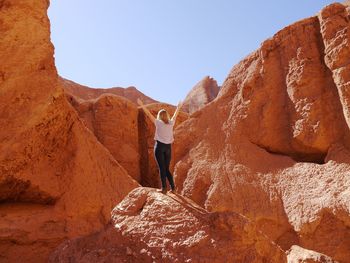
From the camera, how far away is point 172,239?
14.0 feet

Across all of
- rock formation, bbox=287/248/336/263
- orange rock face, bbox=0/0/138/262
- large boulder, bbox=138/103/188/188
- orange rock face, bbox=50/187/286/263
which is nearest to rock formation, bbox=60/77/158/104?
large boulder, bbox=138/103/188/188

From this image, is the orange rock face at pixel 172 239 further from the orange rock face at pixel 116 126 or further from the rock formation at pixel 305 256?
the orange rock face at pixel 116 126

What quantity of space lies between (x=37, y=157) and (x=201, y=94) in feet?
77.4

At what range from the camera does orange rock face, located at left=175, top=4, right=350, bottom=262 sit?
7.77 meters

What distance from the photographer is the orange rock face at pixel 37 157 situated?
6.73m

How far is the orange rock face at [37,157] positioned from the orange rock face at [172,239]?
79.7 inches

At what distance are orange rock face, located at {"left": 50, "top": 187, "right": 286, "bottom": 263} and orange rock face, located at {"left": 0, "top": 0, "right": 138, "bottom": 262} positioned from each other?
6.64ft

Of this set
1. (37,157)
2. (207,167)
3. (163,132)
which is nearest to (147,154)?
(207,167)

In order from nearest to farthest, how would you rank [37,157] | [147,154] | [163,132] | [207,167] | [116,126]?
1. [163,132]
2. [37,157]
3. [207,167]
4. [116,126]
5. [147,154]

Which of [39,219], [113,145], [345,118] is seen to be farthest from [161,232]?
[113,145]

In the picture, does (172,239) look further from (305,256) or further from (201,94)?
(201,94)

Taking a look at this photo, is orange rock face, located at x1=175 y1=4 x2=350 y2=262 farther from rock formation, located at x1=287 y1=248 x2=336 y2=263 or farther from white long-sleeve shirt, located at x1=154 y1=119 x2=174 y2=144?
white long-sleeve shirt, located at x1=154 y1=119 x2=174 y2=144

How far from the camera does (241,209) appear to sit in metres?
8.72

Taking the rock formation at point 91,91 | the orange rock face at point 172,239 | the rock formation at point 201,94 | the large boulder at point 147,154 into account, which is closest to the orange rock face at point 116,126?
the large boulder at point 147,154
